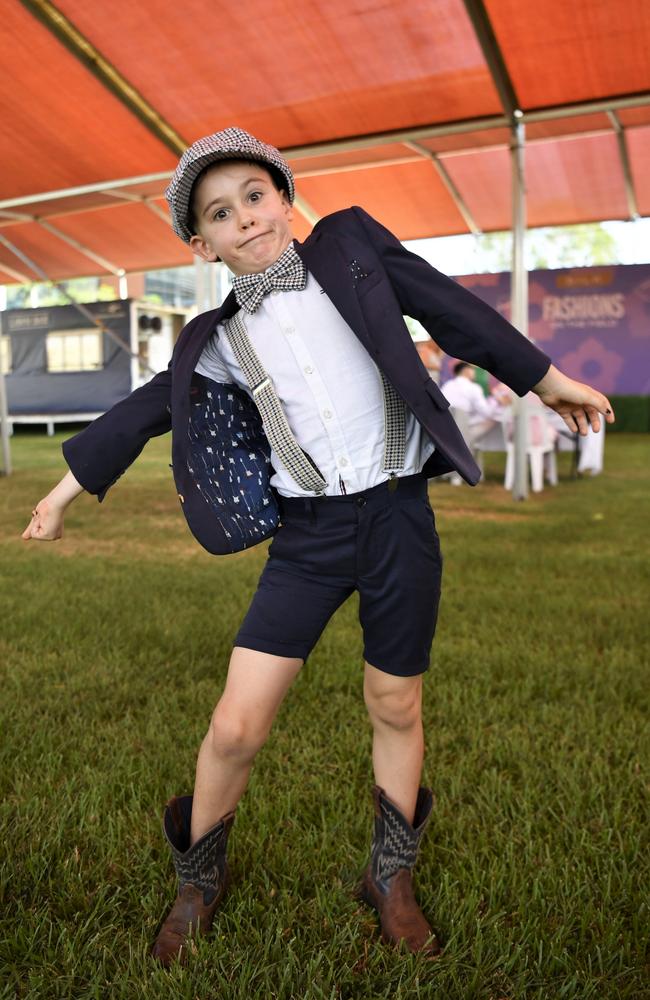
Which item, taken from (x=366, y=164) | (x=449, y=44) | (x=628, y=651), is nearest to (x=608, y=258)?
(x=366, y=164)

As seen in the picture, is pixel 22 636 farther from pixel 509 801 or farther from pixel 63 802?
pixel 509 801

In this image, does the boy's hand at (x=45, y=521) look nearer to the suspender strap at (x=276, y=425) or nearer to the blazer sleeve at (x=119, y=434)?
the blazer sleeve at (x=119, y=434)

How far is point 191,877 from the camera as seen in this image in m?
1.90

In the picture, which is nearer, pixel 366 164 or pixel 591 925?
pixel 591 925

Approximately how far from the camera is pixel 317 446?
1838 mm

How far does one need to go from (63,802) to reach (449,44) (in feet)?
18.4

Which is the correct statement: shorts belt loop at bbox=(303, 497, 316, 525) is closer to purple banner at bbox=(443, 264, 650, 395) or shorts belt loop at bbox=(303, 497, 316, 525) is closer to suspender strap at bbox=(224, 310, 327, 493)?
suspender strap at bbox=(224, 310, 327, 493)

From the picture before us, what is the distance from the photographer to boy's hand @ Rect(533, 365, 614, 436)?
1747 mm

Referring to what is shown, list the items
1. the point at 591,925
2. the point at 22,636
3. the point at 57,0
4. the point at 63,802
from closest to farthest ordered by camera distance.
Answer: the point at 591,925 → the point at 63,802 → the point at 22,636 → the point at 57,0

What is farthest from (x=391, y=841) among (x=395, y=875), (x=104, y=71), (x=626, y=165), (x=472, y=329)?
(x=626, y=165)

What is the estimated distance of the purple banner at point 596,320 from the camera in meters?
18.6

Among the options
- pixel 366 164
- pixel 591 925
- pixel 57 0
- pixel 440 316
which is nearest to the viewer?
pixel 440 316

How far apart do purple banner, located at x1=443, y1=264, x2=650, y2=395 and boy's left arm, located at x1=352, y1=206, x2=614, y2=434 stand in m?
17.5

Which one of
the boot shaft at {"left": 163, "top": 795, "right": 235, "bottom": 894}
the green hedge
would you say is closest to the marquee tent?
the boot shaft at {"left": 163, "top": 795, "right": 235, "bottom": 894}
